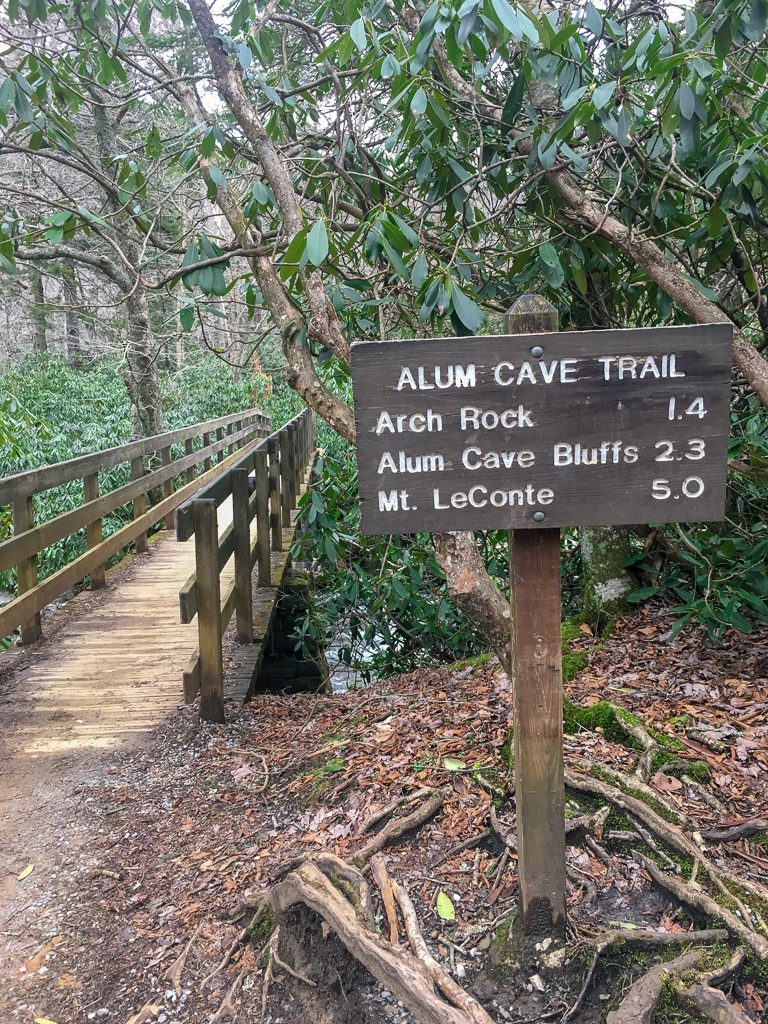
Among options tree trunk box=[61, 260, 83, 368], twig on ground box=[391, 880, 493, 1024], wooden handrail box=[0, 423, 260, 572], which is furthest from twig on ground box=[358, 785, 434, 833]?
tree trunk box=[61, 260, 83, 368]

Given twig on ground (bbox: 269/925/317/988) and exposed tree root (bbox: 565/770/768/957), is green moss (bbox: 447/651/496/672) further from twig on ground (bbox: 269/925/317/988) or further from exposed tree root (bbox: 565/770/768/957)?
twig on ground (bbox: 269/925/317/988)

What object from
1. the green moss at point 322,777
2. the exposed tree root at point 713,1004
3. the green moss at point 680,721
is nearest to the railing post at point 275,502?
the green moss at point 322,777

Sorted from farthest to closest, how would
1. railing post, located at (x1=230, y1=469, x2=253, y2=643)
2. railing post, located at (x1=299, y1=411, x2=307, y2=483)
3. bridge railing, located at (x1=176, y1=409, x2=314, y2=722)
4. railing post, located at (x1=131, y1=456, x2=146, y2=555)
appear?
railing post, located at (x1=299, y1=411, x2=307, y2=483) < railing post, located at (x1=131, y1=456, x2=146, y2=555) < railing post, located at (x1=230, y1=469, x2=253, y2=643) < bridge railing, located at (x1=176, y1=409, x2=314, y2=722)

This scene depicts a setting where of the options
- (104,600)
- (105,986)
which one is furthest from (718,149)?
(104,600)

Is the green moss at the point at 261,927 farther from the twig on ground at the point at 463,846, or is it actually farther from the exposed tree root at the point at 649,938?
the exposed tree root at the point at 649,938

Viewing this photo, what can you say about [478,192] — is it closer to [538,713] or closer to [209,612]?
[209,612]

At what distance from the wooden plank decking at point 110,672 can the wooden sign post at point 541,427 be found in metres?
2.77

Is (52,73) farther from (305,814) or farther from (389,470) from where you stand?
(305,814)

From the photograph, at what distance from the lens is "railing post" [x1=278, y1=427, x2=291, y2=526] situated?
8.59m

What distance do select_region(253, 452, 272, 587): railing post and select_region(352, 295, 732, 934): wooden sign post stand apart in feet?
14.4

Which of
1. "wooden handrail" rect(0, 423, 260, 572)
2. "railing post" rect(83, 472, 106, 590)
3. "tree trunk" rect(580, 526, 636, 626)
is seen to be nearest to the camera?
"wooden handrail" rect(0, 423, 260, 572)

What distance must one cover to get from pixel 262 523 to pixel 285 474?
2.64 metres

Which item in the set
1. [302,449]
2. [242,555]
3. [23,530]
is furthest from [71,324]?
[242,555]

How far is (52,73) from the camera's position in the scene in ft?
12.1
